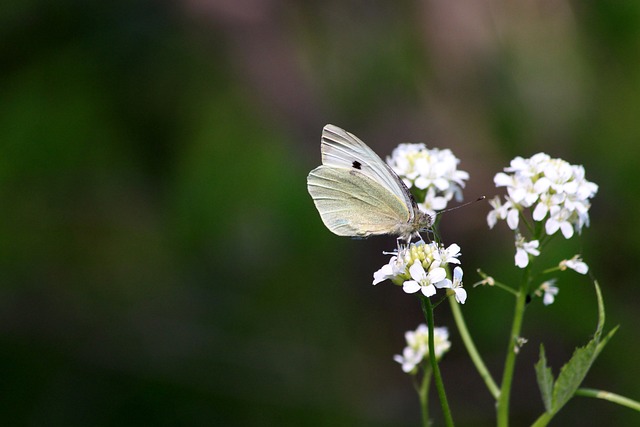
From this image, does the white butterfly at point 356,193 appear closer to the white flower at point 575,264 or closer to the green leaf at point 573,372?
the white flower at point 575,264

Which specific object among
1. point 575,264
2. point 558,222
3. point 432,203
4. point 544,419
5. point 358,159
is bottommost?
point 544,419

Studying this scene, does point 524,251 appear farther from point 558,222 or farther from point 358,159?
point 358,159

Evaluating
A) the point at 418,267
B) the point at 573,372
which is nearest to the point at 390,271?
the point at 418,267

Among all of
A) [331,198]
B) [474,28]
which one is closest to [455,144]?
[474,28]

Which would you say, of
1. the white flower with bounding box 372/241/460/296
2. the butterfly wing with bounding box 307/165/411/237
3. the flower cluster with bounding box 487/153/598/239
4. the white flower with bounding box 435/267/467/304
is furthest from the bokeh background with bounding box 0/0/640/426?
the white flower with bounding box 435/267/467/304

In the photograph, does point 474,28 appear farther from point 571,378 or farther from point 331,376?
point 571,378

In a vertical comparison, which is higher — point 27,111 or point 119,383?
point 27,111
